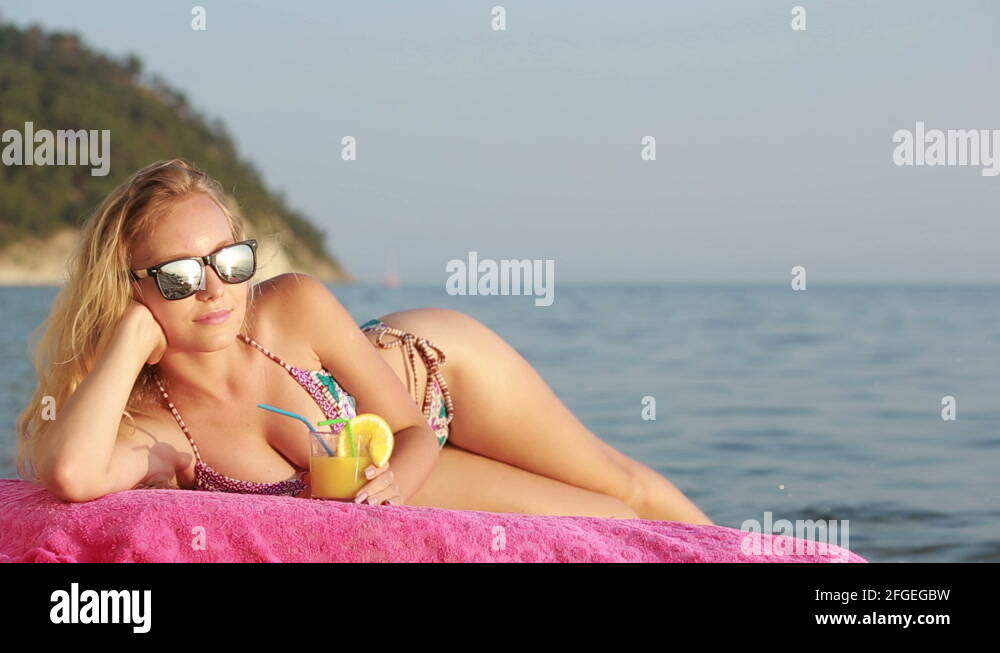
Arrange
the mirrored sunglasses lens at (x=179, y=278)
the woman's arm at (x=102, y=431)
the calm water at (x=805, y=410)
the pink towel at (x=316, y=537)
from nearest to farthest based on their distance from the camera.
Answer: the pink towel at (x=316, y=537) → the woman's arm at (x=102, y=431) → the mirrored sunglasses lens at (x=179, y=278) → the calm water at (x=805, y=410)

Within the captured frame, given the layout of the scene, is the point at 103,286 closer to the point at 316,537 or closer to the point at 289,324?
the point at 289,324

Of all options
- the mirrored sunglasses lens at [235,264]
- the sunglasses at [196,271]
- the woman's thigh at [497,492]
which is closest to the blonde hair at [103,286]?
the sunglasses at [196,271]

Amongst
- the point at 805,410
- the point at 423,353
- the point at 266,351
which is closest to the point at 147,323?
the point at 266,351

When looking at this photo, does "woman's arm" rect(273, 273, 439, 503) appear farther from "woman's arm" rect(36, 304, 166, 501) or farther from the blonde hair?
"woman's arm" rect(36, 304, 166, 501)

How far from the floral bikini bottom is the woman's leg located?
0.07ft

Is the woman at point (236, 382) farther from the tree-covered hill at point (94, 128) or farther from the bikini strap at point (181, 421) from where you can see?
the tree-covered hill at point (94, 128)

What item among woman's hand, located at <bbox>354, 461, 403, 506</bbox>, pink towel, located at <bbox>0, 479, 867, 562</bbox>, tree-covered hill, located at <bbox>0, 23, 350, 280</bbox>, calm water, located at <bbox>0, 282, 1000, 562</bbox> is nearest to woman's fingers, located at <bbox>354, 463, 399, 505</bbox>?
woman's hand, located at <bbox>354, 461, 403, 506</bbox>

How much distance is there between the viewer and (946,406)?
9133mm

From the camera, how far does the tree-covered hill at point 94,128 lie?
51312 millimetres

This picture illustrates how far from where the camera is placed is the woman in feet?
10.3

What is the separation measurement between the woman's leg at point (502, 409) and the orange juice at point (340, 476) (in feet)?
2.67

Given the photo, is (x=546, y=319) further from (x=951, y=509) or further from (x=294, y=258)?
(x=294, y=258)
